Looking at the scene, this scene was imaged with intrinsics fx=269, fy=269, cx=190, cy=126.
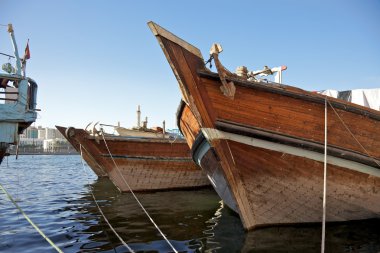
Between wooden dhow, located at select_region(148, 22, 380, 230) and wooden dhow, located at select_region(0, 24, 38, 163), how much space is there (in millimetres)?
7133

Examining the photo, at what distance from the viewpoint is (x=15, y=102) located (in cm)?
941

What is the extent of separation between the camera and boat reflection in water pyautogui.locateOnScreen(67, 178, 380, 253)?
16.1 ft

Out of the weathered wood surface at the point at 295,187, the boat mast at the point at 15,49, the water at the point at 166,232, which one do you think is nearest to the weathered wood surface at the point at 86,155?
the boat mast at the point at 15,49

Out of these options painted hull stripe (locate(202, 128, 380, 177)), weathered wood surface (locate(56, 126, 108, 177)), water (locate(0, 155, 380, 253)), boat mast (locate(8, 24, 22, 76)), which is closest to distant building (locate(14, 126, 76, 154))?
weathered wood surface (locate(56, 126, 108, 177))

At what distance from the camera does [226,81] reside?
4.98 meters

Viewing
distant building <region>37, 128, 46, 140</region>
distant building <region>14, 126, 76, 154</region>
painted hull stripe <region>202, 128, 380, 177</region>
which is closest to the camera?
painted hull stripe <region>202, 128, 380, 177</region>

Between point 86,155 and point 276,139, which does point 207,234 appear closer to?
point 276,139

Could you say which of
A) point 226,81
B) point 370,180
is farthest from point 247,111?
point 370,180

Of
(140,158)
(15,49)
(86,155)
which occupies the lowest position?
(86,155)

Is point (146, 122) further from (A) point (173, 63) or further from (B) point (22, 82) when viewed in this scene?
(A) point (173, 63)

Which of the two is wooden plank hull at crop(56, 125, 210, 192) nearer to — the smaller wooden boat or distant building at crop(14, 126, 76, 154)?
the smaller wooden boat

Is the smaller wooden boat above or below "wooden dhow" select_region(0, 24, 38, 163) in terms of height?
below

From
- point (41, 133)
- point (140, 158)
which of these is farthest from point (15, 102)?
point (41, 133)

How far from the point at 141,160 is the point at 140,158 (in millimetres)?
89
